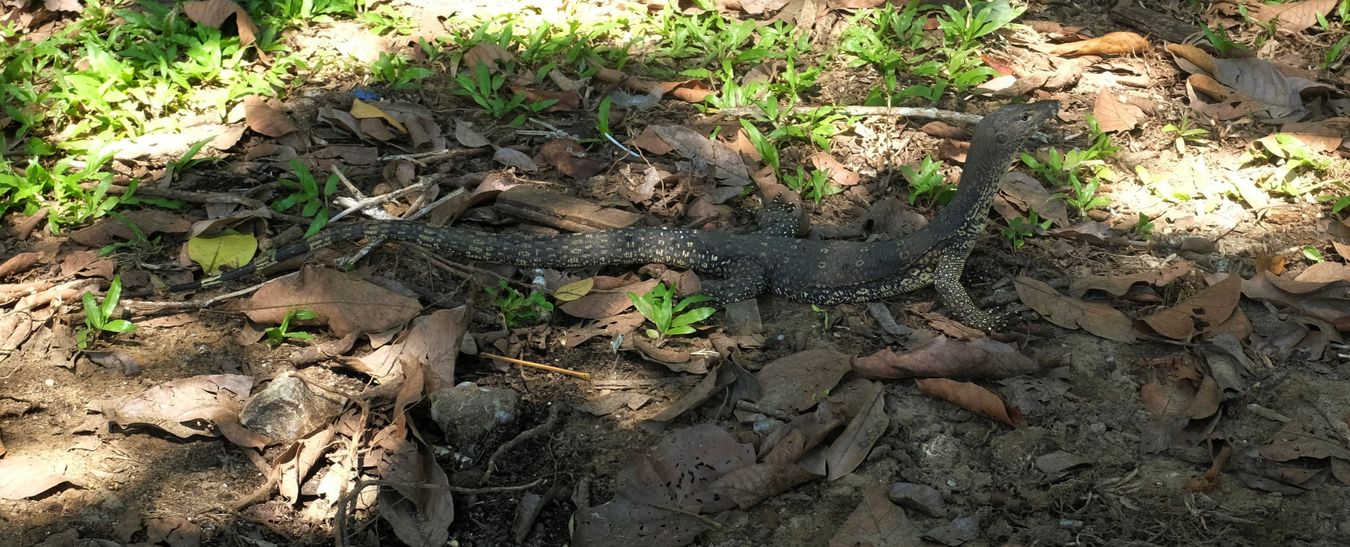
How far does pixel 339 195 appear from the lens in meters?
6.73

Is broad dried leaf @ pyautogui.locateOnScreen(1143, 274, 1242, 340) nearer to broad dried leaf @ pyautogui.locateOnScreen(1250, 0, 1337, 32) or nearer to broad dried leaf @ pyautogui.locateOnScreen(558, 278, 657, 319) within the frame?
broad dried leaf @ pyautogui.locateOnScreen(558, 278, 657, 319)

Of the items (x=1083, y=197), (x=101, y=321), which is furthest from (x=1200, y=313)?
(x=101, y=321)

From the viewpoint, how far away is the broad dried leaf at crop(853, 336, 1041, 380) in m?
5.20

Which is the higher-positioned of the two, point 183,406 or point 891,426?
point 183,406

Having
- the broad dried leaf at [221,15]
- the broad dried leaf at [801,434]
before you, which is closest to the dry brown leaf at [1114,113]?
the broad dried leaf at [801,434]

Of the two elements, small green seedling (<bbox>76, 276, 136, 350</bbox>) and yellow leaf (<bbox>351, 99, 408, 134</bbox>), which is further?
yellow leaf (<bbox>351, 99, 408, 134</bbox>)

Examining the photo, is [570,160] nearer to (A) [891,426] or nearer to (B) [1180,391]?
(A) [891,426]

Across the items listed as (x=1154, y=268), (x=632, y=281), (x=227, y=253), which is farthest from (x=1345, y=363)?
(x=227, y=253)

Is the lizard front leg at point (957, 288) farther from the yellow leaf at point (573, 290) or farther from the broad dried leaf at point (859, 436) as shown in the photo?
the yellow leaf at point (573, 290)

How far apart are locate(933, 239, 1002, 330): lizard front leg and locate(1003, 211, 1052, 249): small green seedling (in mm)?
404

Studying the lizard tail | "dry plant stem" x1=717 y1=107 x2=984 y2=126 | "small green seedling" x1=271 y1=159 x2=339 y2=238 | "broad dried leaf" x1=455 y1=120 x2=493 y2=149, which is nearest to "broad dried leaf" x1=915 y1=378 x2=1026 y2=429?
the lizard tail

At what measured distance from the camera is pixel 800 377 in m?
5.28

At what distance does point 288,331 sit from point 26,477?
1390 millimetres

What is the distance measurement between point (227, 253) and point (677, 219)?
2768 millimetres
